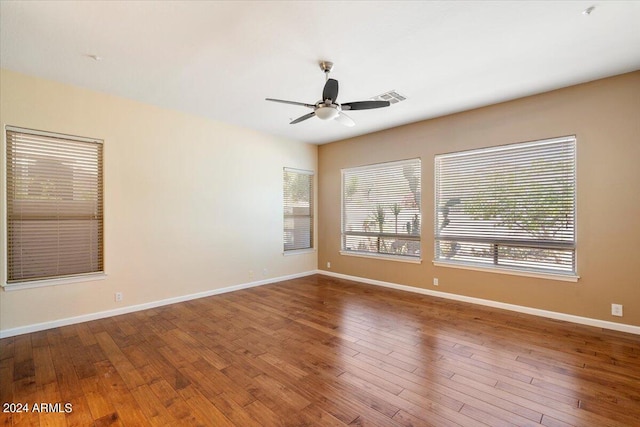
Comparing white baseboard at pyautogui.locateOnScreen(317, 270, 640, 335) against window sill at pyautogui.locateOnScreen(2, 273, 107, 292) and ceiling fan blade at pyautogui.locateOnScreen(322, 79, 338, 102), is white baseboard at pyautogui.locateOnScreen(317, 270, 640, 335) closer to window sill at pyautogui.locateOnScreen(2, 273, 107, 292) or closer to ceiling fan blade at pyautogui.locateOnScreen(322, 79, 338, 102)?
ceiling fan blade at pyautogui.locateOnScreen(322, 79, 338, 102)

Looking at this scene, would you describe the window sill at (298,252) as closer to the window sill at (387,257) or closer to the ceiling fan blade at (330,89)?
the window sill at (387,257)

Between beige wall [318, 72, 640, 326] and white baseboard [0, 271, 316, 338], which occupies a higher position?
beige wall [318, 72, 640, 326]

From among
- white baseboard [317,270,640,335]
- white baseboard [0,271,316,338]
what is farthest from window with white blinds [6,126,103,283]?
white baseboard [317,270,640,335]

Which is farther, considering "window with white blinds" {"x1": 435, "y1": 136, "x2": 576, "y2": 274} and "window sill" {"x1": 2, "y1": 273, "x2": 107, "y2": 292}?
"window with white blinds" {"x1": 435, "y1": 136, "x2": 576, "y2": 274}

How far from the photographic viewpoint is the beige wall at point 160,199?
3.49 meters

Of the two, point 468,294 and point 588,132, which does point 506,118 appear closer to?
point 588,132

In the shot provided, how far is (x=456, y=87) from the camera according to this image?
12.1ft

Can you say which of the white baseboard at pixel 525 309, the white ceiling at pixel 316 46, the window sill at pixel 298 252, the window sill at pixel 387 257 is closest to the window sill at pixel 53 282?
the white ceiling at pixel 316 46

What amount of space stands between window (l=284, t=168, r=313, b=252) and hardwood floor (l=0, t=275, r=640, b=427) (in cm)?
253

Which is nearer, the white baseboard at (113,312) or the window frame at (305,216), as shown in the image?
the white baseboard at (113,312)

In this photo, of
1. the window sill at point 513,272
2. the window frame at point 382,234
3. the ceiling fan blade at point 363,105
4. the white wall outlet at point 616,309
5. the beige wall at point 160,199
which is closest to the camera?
the ceiling fan blade at point 363,105

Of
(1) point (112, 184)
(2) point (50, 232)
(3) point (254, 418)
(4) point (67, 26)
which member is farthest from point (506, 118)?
(2) point (50, 232)

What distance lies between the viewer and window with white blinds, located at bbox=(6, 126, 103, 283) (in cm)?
336

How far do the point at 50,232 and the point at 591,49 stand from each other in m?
6.38
